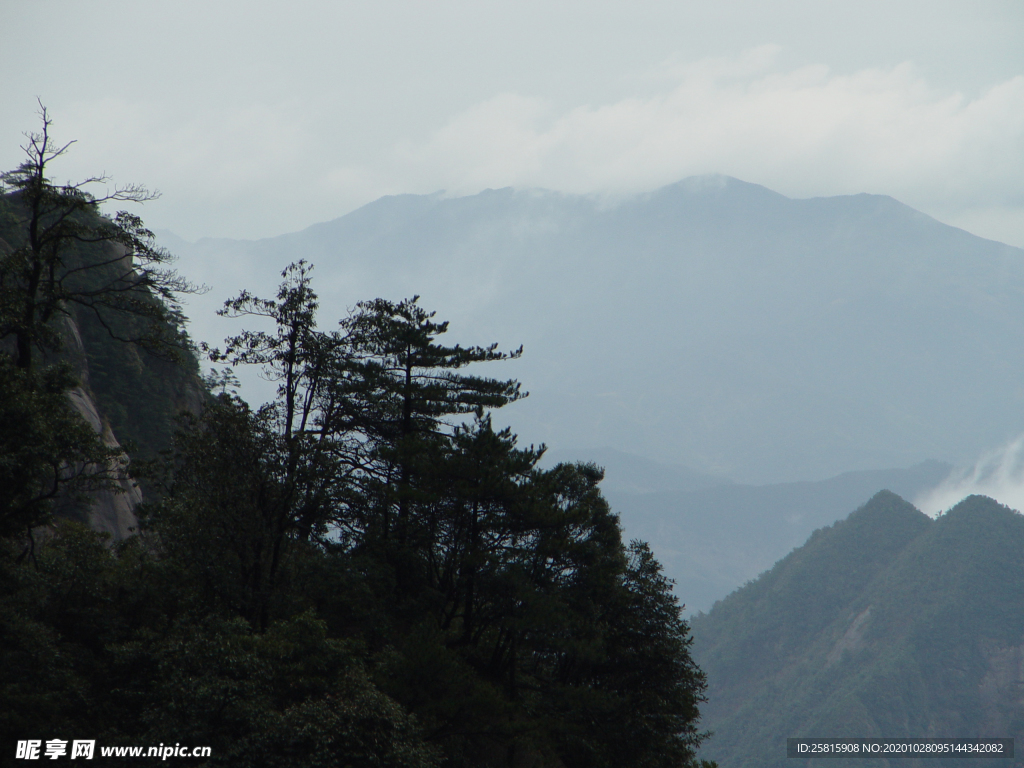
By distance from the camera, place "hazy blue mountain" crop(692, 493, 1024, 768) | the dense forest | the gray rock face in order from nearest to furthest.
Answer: the dense forest
the gray rock face
"hazy blue mountain" crop(692, 493, 1024, 768)

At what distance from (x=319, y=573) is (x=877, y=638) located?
16558 centimetres

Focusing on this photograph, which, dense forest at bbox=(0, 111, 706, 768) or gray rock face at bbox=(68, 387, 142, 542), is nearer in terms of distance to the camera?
dense forest at bbox=(0, 111, 706, 768)

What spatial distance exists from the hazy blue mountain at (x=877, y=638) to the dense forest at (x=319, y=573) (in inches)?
5061

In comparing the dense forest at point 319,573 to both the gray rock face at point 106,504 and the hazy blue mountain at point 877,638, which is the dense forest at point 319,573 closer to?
the gray rock face at point 106,504

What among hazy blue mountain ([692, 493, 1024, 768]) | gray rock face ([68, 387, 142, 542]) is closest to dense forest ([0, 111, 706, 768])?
gray rock face ([68, 387, 142, 542])

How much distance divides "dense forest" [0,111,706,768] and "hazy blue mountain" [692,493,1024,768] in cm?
12855

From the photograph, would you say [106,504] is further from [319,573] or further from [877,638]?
[877,638]

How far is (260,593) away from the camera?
2141 centimetres

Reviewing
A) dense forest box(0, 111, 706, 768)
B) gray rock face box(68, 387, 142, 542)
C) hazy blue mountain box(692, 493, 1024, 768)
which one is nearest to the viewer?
dense forest box(0, 111, 706, 768)

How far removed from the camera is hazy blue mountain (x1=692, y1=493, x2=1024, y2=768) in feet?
464

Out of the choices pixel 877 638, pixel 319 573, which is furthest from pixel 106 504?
pixel 877 638

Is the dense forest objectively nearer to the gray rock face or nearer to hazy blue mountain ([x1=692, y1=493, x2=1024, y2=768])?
the gray rock face

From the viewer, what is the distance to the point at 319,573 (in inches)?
912

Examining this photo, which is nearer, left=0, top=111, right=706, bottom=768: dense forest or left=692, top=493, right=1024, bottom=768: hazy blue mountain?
left=0, top=111, right=706, bottom=768: dense forest
